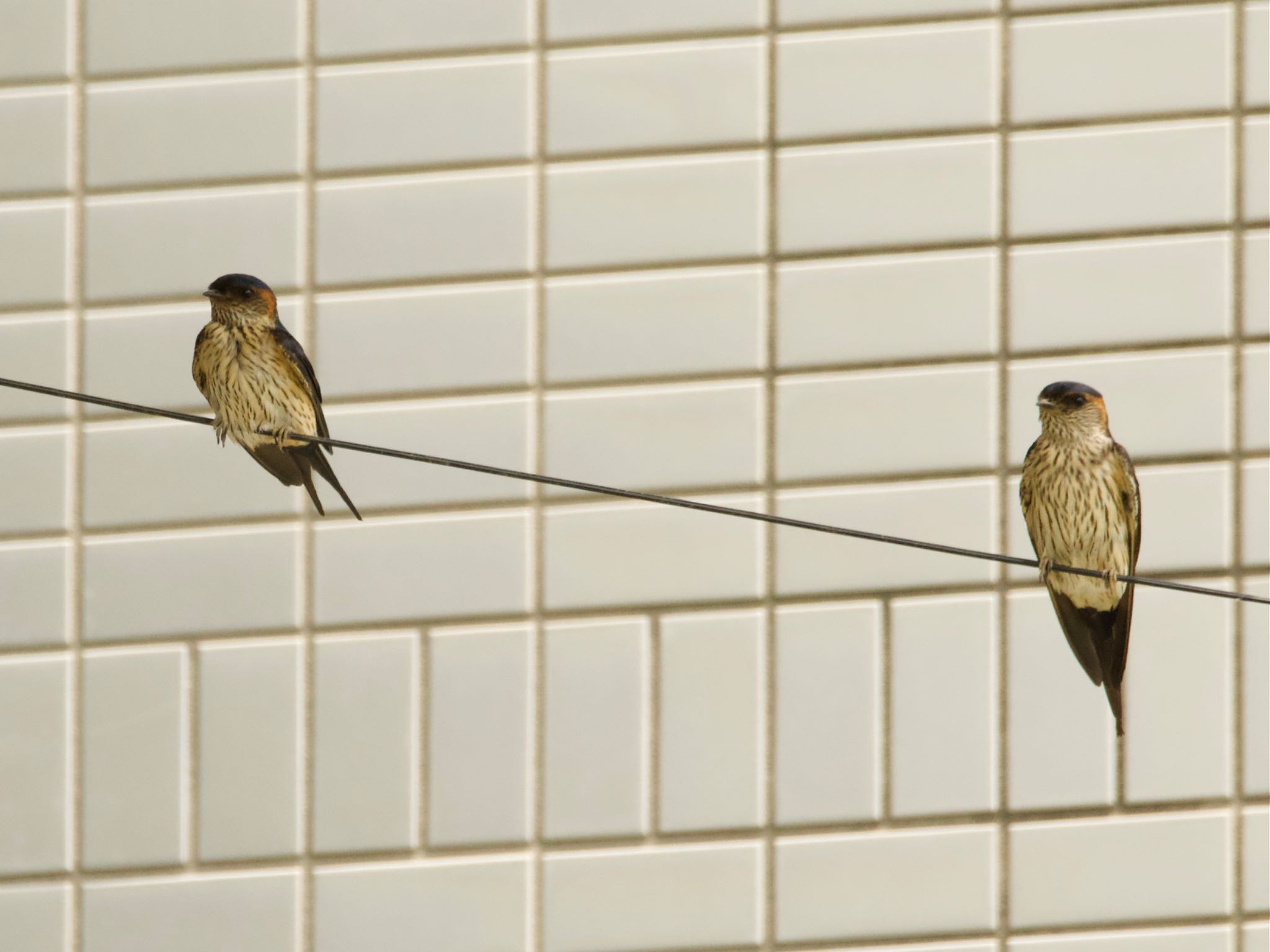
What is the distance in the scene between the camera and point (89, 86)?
4.20 m

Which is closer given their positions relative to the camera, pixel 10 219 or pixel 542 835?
pixel 542 835

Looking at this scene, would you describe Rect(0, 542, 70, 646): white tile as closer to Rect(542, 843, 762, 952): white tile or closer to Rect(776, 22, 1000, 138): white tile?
Rect(542, 843, 762, 952): white tile

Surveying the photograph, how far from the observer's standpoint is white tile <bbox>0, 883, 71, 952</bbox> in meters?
4.00

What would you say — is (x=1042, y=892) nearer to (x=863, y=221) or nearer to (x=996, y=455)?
(x=996, y=455)

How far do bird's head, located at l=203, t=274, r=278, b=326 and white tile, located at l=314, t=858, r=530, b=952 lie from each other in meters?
1.27

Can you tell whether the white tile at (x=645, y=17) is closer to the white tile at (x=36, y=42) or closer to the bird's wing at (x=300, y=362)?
the bird's wing at (x=300, y=362)

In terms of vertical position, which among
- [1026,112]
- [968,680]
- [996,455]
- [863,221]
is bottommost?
[968,680]

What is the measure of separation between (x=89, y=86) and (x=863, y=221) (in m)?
1.87

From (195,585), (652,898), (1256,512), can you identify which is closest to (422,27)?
(195,585)

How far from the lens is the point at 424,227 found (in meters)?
4.05

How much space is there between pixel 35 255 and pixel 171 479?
0.65m

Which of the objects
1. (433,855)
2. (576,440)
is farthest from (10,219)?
(433,855)

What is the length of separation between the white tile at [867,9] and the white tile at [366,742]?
1.66m

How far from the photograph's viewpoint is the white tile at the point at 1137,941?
3.75 m
